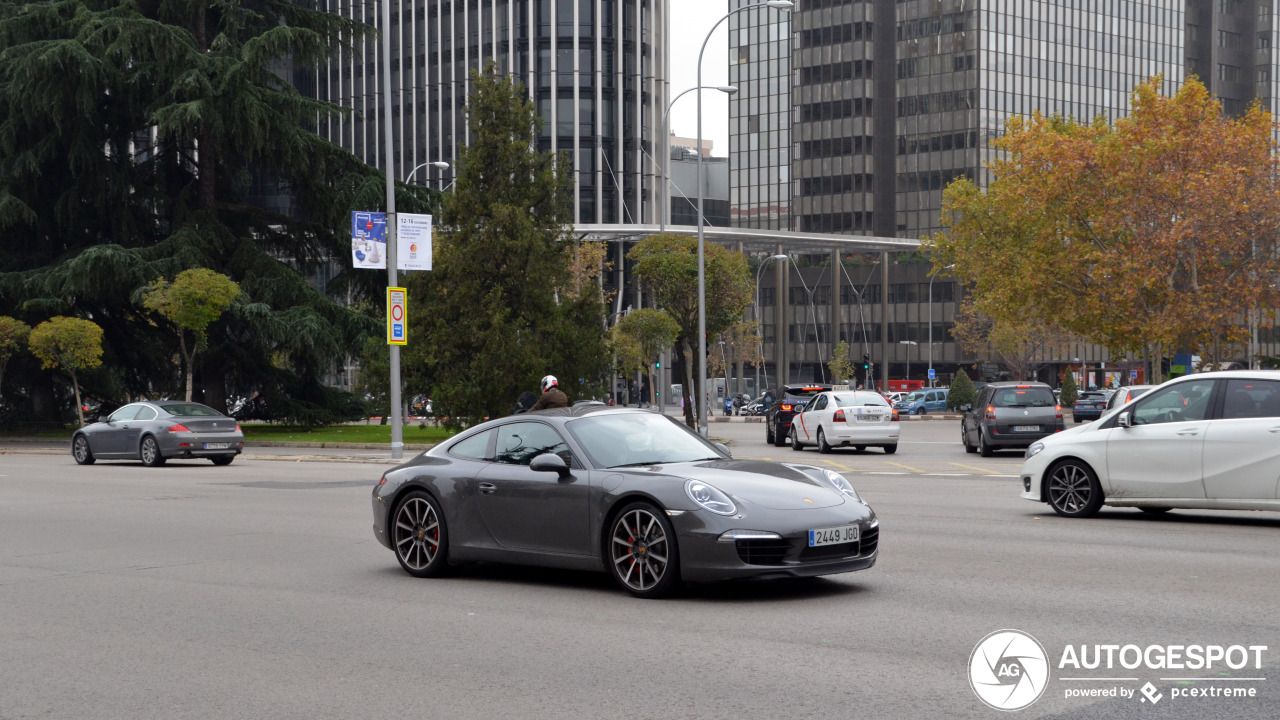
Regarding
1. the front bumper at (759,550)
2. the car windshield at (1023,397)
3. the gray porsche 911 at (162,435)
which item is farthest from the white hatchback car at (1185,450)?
the gray porsche 911 at (162,435)

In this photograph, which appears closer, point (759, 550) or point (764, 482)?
point (759, 550)

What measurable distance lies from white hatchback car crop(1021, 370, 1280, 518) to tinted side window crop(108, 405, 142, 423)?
21213mm

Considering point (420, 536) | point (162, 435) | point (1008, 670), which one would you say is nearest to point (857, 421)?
point (162, 435)

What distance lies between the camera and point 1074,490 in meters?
14.0

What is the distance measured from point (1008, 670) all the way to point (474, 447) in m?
5.06

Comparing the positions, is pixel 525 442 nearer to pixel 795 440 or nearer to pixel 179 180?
pixel 795 440

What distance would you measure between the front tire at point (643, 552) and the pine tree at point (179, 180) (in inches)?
1267

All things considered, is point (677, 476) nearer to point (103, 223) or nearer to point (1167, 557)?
point (1167, 557)

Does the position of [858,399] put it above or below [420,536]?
above

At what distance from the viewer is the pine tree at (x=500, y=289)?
34062mm

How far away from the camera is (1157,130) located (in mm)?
44938

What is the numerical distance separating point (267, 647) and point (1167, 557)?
23.6 ft

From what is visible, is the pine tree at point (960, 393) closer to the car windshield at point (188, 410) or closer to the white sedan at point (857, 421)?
the white sedan at point (857, 421)

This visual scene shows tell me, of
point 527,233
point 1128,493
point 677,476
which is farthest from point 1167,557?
point 527,233
